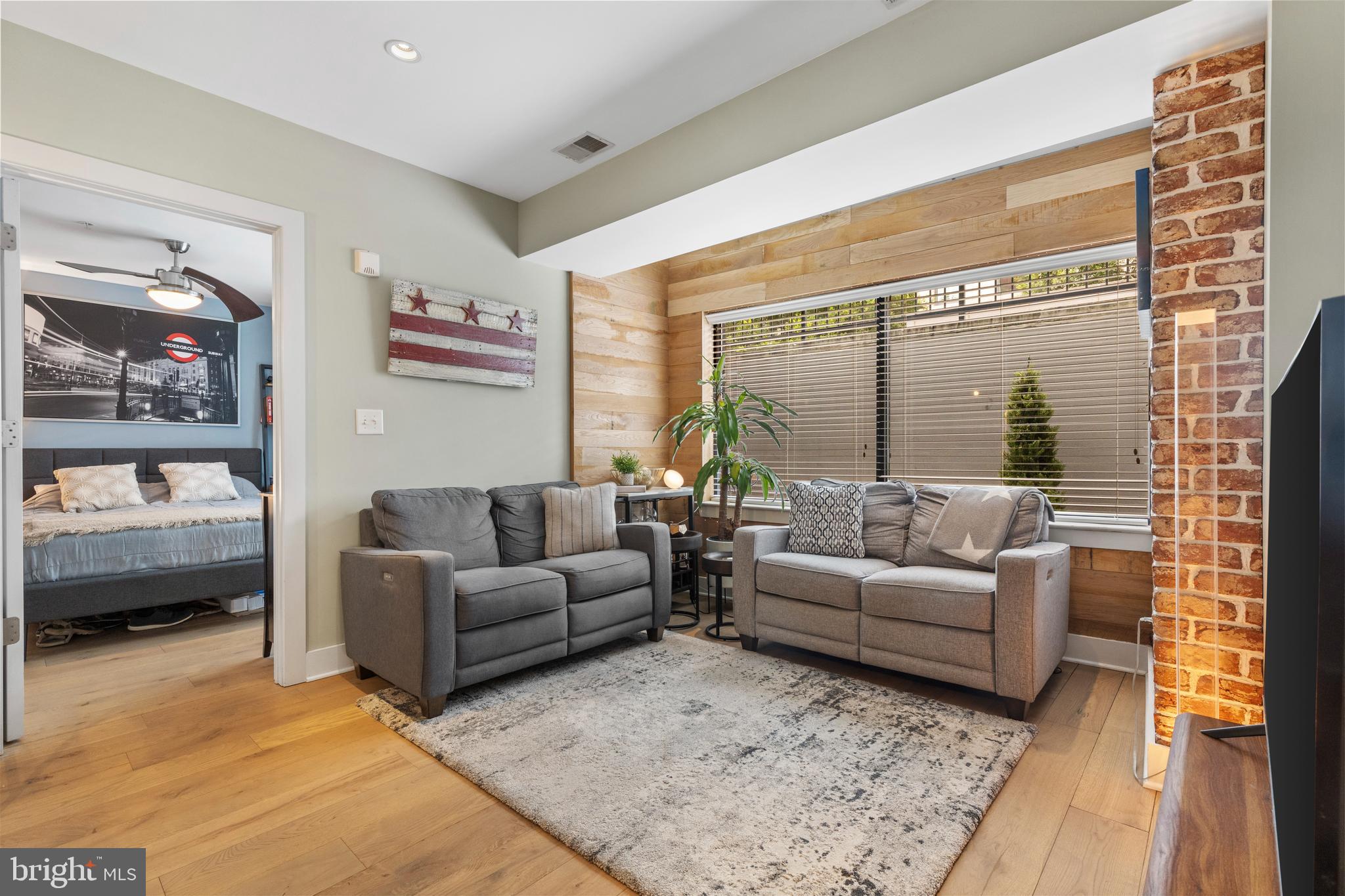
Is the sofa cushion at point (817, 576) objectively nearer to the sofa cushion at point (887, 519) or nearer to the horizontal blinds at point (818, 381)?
the sofa cushion at point (887, 519)

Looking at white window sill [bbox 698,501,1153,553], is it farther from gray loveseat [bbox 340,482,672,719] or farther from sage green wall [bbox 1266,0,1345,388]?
gray loveseat [bbox 340,482,672,719]

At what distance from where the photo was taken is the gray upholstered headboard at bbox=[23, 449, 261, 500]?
4871 mm

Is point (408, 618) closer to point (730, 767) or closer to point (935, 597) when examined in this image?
point (730, 767)

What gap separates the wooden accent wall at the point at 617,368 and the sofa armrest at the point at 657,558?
0.93 metres

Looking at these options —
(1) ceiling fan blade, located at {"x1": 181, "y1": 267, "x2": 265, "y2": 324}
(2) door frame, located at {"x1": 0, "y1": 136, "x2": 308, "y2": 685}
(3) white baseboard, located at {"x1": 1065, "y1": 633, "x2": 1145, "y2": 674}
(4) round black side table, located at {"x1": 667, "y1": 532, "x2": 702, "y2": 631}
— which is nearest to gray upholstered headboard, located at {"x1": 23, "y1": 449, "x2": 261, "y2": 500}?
(1) ceiling fan blade, located at {"x1": 181, "y1": 267, "x2": 265, "y2": 324}

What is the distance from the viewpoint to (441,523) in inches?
124

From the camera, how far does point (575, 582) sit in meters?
3.03

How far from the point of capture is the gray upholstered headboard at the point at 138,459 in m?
4.87

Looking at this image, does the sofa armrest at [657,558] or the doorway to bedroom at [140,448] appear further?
the sofa armrest at [657,558]

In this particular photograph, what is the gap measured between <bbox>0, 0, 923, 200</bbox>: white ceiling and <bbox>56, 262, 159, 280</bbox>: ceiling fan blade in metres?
2.27

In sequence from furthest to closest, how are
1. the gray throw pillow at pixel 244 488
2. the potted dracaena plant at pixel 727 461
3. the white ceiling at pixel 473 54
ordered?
1. the gray throw pillow at pixel 244 488
2. the potted dracaena plant at pixel 727 461
3. the white ceiling at pixel 473 54

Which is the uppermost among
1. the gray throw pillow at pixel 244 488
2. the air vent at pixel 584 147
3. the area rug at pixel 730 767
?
the air vent at pixel 584 147

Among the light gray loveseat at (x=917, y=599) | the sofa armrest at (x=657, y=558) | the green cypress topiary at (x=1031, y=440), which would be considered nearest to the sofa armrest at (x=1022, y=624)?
the light gray loveseat at (x=917, y=599)

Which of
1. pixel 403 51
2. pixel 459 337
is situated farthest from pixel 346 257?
pixel 403 51
